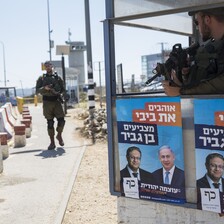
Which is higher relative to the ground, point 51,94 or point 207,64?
point 207,64

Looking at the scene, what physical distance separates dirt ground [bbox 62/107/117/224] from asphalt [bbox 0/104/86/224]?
106 millimetres

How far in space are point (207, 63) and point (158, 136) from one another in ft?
2.51

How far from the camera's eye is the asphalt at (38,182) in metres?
5.23

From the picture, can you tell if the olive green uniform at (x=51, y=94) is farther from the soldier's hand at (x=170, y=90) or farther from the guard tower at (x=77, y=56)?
the guard tower at (x=77, y=56)

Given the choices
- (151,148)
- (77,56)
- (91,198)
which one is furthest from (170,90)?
(77,56)

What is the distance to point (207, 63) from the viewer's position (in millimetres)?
3160

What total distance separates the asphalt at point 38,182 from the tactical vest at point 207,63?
2563 millimetres

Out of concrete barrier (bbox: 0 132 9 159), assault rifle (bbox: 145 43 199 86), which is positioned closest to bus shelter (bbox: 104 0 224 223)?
assault rifle (bbox: 145 43 199 86)

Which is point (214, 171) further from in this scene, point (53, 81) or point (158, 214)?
point (53, 81)

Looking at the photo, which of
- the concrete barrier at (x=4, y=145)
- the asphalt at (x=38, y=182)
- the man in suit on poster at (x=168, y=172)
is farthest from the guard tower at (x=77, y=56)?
the man in suit on poster at (x=168, y=172)

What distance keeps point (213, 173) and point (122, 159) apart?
872 millimetres

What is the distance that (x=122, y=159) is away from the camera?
3.82 m

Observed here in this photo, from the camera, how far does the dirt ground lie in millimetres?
5066

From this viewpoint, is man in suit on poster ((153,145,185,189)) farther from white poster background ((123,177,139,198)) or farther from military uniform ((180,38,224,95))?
military uniform ((180,38,224,95))
